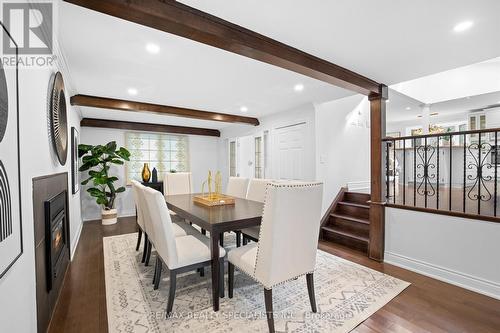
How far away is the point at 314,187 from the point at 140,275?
216 cm

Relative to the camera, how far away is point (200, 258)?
2.07 meters

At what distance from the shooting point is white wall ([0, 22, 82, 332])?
115 cm

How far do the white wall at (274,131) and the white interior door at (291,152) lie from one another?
0.26ft

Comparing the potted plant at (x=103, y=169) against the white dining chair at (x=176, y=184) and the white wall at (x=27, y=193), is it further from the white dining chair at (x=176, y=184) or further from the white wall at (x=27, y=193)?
the white wall at (x=27, y=193)

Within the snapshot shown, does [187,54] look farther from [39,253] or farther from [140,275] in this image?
[140,275]

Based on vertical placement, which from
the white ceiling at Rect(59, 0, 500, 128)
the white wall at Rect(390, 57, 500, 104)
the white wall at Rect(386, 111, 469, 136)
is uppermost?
the white wall at Rect(390, 57, 500, 104)

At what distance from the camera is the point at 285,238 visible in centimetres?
173

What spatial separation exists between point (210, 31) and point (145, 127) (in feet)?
15.4

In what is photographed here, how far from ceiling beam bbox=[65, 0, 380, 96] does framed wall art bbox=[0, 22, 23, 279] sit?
0.59m

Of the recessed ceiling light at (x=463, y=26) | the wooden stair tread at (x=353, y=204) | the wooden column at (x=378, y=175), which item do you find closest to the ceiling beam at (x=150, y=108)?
the wooden stair tread at (x=353, y=204)

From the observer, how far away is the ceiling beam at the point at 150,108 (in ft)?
11.9

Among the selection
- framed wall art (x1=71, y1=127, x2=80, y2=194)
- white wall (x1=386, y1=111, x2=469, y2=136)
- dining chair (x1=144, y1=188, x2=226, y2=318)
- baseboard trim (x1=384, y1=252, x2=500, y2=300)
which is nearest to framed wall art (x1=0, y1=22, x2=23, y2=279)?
dining chair (x1=144, y1=188, x2=226, y2=318)

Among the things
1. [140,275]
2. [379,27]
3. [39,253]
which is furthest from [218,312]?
[379,27]

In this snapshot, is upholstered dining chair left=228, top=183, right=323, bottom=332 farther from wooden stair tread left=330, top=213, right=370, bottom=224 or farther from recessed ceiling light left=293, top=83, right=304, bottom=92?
wooden stair tread left=330, top=213, right=370, bottom=224
